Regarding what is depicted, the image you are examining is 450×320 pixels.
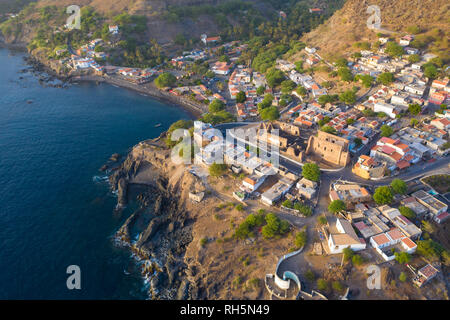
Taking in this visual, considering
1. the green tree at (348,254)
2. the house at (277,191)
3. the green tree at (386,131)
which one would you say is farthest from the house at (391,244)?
the green tree at (386,131)

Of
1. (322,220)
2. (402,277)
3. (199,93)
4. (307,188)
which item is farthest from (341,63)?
(402,277)

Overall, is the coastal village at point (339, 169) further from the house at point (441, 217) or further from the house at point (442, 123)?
the house at point (442, 123)

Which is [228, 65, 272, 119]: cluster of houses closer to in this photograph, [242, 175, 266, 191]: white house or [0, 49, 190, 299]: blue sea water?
[0, 49, 190, 299]: blue sea water

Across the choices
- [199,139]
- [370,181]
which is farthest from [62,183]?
[370,181]

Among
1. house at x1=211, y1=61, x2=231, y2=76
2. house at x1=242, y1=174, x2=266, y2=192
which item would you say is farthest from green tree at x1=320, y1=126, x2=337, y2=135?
house at x1=211, y1=61, x2=231, y2=76

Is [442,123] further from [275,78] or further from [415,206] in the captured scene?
[275,78]
